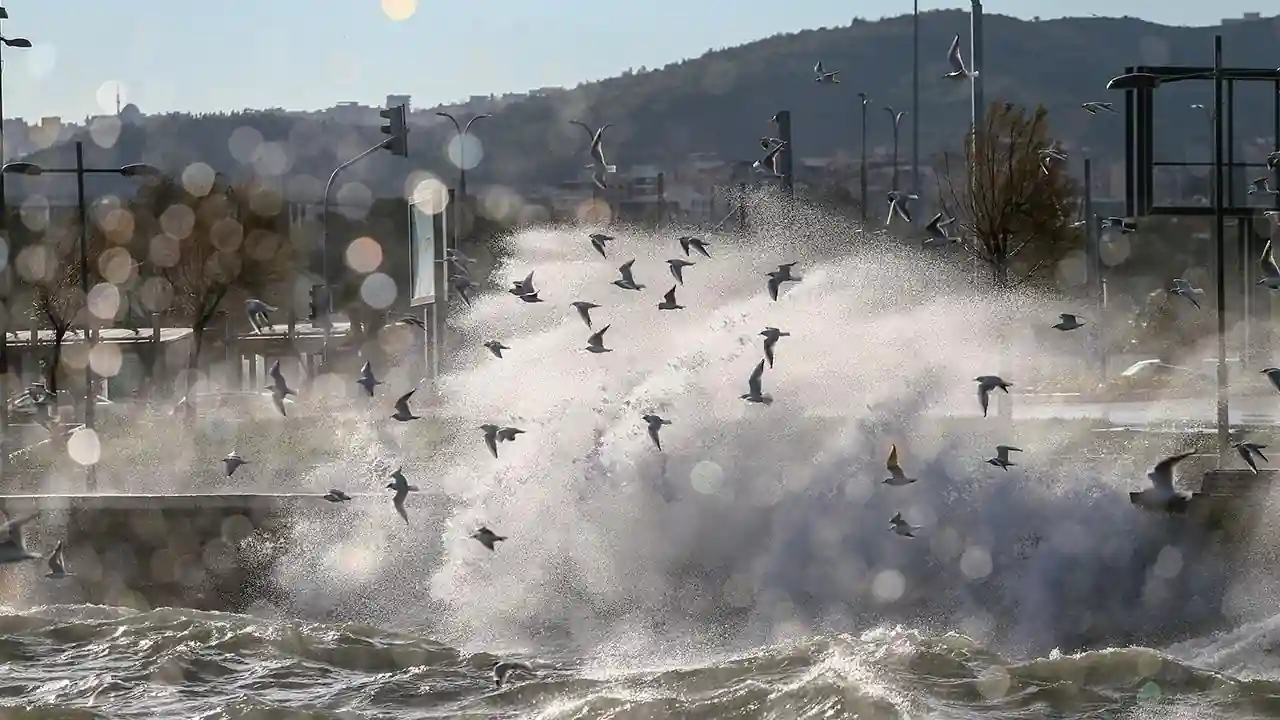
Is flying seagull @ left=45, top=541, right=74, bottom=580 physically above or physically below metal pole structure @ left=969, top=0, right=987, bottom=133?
below

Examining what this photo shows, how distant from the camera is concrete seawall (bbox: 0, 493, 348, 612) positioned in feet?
67.6

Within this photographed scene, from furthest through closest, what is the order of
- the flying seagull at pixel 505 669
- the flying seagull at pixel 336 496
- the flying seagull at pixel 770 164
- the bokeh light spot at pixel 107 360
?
1. the bokeh light spot at pixel 107 360
2. the flying seagull at pixel 770 164
3. the flying seagull at pixel 336 496
4. the flying seagull at pixel 505 669

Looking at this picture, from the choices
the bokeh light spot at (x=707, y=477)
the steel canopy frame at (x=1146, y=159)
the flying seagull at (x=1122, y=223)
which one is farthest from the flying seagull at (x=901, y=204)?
the steel canopy frame at (x=1146, y=159)

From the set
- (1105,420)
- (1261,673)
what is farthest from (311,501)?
(1105,420)

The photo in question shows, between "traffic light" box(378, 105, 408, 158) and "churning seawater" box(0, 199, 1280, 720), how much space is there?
18.9ft

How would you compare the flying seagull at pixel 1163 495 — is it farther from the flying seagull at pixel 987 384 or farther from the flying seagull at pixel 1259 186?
the flying seagull at pixel 1259 186

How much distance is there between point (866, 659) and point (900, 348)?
8.94 meters

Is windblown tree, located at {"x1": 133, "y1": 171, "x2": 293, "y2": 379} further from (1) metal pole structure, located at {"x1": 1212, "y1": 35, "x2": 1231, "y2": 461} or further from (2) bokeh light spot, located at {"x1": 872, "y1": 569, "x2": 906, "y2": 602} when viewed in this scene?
(2) bokeh light spot, located at {"x1": 872, "y1": 569, "x2": 906, "y2": 602}

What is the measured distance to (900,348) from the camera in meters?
22.9

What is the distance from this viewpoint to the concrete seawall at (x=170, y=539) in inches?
811

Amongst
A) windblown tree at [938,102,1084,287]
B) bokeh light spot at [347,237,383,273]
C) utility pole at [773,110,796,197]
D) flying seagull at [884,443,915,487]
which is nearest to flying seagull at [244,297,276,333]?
flying seagull at [884,443,915,487]

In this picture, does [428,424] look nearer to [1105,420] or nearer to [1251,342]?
[1105,420]

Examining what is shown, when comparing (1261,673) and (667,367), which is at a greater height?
(667,367)

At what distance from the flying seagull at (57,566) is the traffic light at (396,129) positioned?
→ 37.9 feet
